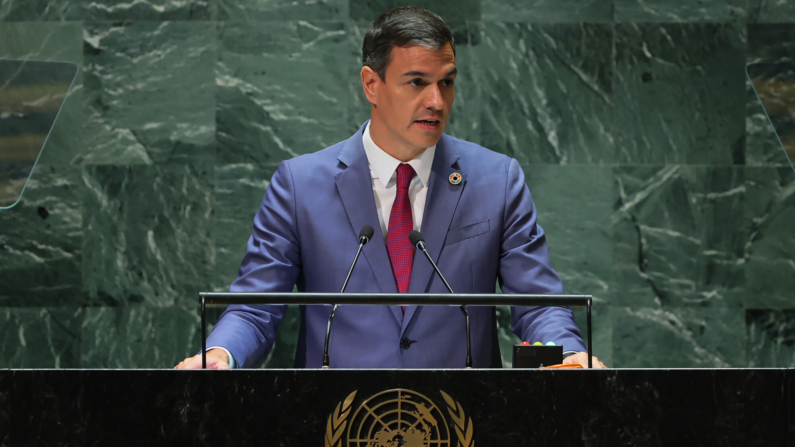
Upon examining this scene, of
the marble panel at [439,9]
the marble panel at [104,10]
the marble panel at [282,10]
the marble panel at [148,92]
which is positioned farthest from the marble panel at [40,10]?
the marble panel at [439,9]

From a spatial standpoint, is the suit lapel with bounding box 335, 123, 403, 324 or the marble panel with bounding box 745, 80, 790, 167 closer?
the suit lapel with bounding box 335, 123, 403, 324

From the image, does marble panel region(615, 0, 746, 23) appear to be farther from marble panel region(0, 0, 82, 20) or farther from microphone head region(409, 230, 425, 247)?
marble panel region(0, 0, 82, 20)

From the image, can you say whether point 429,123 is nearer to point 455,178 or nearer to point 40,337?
point 455,178

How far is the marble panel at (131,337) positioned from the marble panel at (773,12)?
A: 3.27 meters

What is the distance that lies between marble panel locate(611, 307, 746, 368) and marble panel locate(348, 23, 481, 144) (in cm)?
132

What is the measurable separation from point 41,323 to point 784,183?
399 centimetres

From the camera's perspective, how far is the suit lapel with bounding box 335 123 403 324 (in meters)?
2.32

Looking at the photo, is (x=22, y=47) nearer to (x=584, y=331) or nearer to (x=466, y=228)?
(x=466, y=228)

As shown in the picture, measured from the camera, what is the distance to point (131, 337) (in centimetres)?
395

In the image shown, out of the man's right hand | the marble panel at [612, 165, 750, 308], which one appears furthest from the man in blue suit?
the marble panel at [612, 165, 750, 308]
